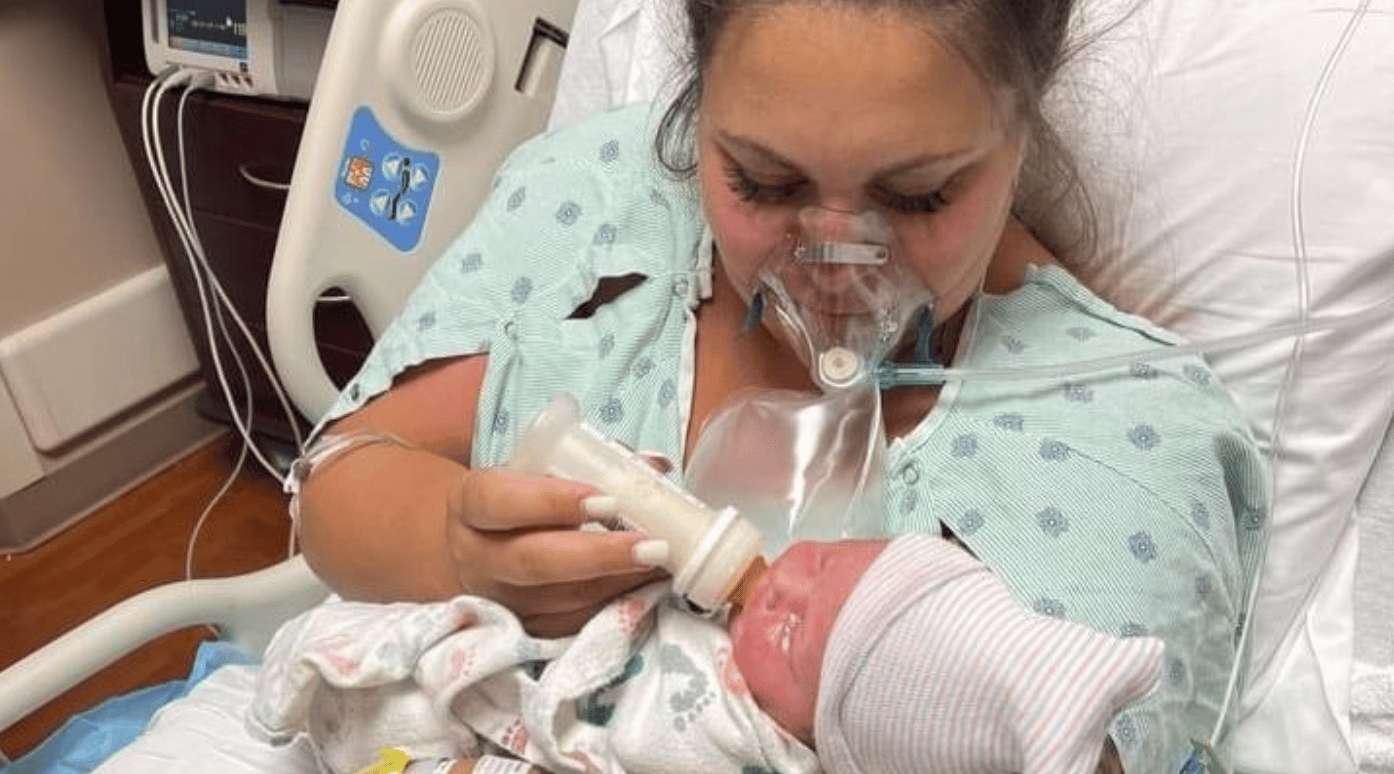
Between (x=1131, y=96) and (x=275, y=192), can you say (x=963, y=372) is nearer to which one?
(x=1131, y=96)

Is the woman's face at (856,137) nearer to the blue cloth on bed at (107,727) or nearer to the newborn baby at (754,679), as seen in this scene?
the newborn baby at (754,679)

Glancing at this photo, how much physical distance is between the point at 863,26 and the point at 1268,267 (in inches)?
19.3

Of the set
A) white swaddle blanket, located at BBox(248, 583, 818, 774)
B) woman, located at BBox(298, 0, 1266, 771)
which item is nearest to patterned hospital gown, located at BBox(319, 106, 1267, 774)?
woman, located at BBox(298, 0, 1266, 771)

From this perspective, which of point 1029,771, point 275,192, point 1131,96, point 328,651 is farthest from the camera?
point 275,192

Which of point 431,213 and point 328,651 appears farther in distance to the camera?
point 431,213

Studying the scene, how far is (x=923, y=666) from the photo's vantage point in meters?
0.78

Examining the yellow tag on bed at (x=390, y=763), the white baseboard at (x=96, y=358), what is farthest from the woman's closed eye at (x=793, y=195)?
the white baseboard at (x=96, y=358)

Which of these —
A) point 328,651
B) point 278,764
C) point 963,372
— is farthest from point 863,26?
point 278,764

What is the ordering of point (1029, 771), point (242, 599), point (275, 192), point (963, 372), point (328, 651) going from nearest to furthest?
point (1029, 771), point (328, 651), point (963, 372), point (242, 599), point (275, 192)

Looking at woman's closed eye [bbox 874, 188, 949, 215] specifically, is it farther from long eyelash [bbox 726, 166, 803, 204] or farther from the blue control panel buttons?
the blue control panel buttons

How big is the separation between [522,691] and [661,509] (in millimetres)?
170

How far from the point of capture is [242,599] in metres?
1.38

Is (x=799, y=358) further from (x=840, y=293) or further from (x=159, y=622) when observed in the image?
(x=159, y=622)

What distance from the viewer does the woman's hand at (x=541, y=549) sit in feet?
2.96
